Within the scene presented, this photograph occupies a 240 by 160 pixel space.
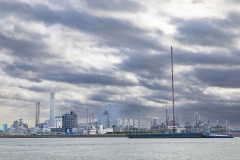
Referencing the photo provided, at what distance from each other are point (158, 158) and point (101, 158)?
1316 centimetres

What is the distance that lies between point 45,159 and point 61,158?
12.0 ft

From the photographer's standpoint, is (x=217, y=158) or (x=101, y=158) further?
(x=101, y=158)

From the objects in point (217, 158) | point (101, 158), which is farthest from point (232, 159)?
point (101, 158)

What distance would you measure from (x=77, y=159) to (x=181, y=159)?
22550 millimetres

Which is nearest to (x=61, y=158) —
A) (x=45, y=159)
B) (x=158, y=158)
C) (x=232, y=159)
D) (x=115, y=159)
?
(x=45, y=159)

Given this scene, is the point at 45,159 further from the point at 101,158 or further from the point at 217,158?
the point at 217,158

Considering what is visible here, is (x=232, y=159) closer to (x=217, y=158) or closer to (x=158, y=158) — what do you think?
(x=217, y=158)

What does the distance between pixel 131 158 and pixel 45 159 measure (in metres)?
19.2

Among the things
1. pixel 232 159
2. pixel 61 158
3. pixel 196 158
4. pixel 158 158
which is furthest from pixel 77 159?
pixel 232 159

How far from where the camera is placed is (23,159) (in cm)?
9381

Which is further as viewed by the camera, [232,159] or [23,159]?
[23,159]

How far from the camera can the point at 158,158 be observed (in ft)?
298

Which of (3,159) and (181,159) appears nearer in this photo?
(181,159)

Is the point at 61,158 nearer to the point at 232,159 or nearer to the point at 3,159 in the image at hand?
the point at 3,159
